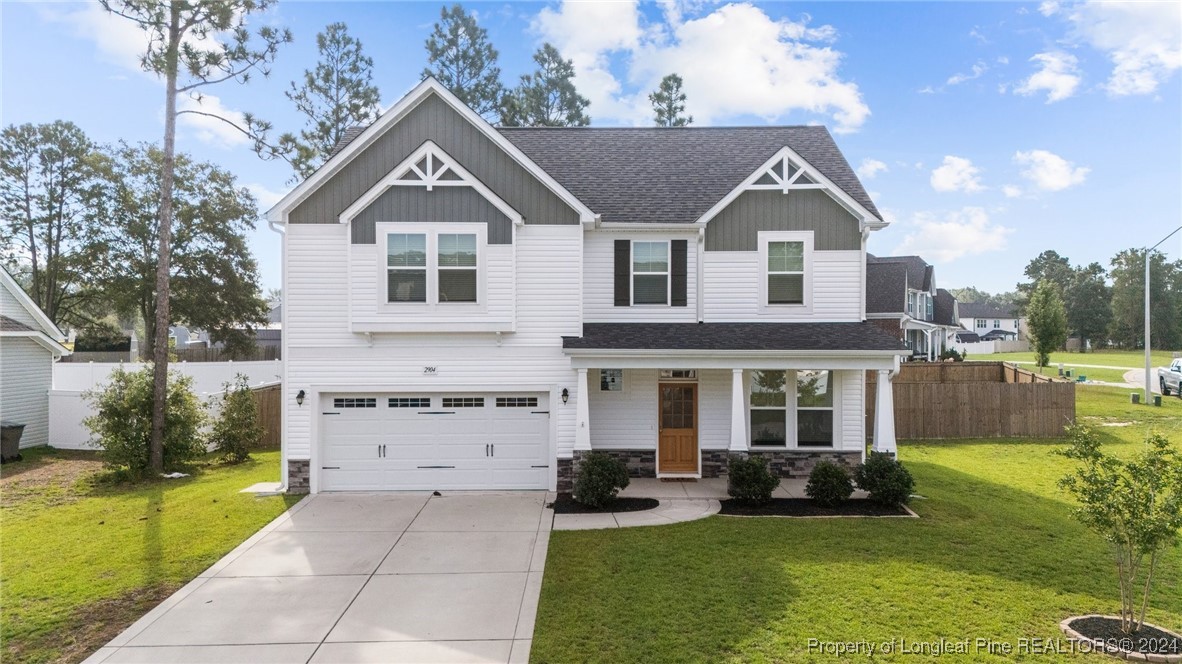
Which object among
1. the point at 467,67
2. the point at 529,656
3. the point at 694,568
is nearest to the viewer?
the point at 529,656

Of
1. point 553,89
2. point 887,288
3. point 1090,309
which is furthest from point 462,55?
point 1090,309

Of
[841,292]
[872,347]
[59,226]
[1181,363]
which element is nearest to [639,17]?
[841,292]

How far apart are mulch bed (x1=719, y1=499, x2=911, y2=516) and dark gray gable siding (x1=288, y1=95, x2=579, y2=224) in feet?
21.6

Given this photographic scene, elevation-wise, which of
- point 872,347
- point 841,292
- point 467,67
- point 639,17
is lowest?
point 872,347

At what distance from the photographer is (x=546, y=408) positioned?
1291 centimetres

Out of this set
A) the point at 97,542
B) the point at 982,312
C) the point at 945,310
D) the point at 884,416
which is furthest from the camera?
the point at 982,312

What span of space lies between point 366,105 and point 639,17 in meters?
15.6

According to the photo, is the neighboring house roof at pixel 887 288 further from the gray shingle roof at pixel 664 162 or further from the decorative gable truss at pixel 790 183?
the decorative gable truss at pixel 790 183

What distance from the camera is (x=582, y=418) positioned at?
12336 millimetres

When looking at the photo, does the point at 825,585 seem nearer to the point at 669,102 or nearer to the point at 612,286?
the point at 612,286

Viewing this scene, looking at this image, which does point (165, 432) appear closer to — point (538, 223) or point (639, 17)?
point (538, 223)

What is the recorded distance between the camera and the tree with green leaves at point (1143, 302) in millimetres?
61844

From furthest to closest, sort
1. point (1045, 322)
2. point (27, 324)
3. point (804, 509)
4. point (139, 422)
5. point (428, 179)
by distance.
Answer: point (1045, 322)
point (27, 324)
point (139, 422)
point (428, 179)
point (804, 509)

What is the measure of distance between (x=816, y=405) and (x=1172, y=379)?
25429mm
